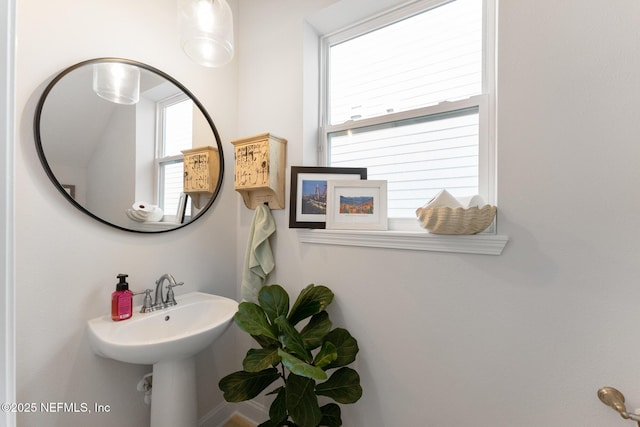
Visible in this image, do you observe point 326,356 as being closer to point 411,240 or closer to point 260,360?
point 260,360

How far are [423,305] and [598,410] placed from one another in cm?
55

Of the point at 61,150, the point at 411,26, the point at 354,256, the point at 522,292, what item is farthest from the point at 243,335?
the point at 411,26

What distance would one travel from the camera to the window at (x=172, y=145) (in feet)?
4.30

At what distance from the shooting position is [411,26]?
1289 mm

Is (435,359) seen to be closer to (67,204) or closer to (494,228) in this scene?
(494,228)

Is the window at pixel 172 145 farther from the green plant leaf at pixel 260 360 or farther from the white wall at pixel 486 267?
the green plant leaf at pixel 260 360

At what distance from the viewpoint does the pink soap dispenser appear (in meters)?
1.07

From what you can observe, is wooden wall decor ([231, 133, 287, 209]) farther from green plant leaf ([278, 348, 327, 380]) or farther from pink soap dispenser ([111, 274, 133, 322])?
green plant leaf ([278, 348, 327, 380])

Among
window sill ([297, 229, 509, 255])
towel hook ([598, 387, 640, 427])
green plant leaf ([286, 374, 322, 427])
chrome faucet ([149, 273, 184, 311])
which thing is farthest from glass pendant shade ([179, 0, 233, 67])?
towel hook ([598, 387, 640, 427])

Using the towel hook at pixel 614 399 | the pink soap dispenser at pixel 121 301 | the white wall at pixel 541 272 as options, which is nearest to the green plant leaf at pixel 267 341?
the white wall at pixel 541 272

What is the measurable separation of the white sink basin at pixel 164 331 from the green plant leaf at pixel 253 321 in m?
0.11

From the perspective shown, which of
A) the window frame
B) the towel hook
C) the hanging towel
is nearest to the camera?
the towel hook

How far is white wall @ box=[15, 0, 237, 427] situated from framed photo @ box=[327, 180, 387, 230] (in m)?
0.83

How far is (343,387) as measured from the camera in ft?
3.39
